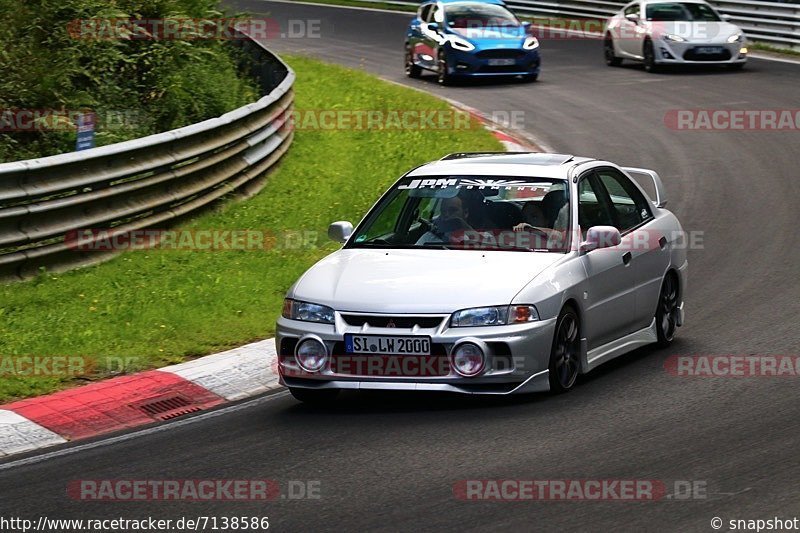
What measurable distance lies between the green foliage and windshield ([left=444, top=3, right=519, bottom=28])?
975cm

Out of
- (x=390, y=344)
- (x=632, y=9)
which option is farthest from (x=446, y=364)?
(x=632, y=9)

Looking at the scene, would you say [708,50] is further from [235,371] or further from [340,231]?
[235,371]

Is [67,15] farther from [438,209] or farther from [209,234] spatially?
[438,209]

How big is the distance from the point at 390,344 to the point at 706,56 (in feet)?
70.8

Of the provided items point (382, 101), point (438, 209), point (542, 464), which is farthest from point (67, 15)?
point (542, 464)

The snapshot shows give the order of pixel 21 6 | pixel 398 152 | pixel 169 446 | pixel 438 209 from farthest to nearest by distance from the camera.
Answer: pixel 398 152 < pixel 21 6 < pixel 438 209 < pixel 169 446

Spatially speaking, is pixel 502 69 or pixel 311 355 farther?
pixel 502 69

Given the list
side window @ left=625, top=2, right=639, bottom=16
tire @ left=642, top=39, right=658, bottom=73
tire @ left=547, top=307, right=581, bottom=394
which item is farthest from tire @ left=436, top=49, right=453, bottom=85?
tire @ left=547, top=307, right=581, bottom=394

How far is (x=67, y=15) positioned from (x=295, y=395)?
9.83 meters

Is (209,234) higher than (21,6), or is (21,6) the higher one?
(21,6)

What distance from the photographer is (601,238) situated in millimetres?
9398

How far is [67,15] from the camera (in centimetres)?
1756

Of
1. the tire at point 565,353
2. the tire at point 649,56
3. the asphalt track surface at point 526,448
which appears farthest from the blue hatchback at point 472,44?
the tire at point 565,353

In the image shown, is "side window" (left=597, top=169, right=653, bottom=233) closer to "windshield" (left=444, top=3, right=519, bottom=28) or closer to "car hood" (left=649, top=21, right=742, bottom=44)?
"windshield" (left=444, top=3, right=519, bottom=28)
